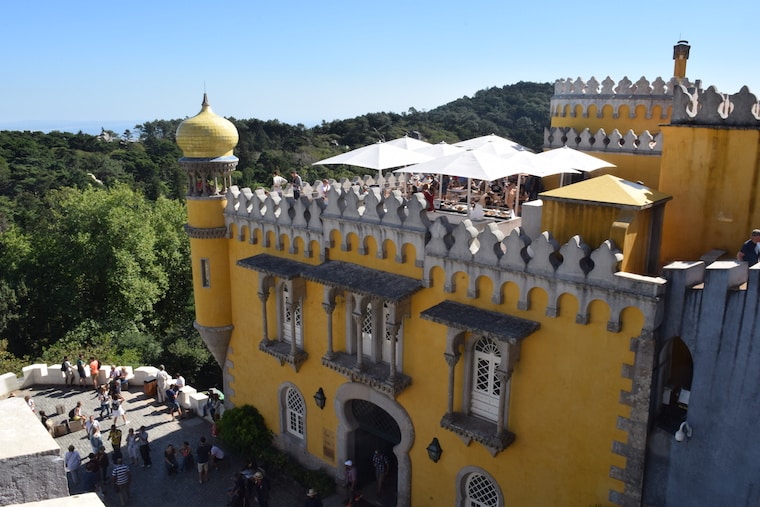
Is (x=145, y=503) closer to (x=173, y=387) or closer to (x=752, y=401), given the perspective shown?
(x=173, y=387)

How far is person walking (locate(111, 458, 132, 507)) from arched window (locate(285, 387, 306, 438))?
501 centimetres

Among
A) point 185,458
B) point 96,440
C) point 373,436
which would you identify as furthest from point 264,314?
point 96,440

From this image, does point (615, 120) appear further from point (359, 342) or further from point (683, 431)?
point (683, 431)

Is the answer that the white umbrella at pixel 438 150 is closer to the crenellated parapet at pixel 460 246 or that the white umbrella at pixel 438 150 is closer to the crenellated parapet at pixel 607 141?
the crenellated parapet at pixel 607 141

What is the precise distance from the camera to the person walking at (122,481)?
18312 mm

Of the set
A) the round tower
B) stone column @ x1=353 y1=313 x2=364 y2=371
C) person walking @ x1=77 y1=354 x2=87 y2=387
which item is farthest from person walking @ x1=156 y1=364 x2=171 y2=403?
stone column @ x1=353 y1=313 x2=364 y2=371

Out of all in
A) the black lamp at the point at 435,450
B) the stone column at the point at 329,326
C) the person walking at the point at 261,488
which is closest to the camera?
the black lamp at the point at 435,450

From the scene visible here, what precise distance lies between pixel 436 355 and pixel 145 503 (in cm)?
1051

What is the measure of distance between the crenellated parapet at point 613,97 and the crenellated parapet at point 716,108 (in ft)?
32.0

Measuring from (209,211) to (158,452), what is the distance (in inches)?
337

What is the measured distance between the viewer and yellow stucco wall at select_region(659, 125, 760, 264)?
43.9 feet

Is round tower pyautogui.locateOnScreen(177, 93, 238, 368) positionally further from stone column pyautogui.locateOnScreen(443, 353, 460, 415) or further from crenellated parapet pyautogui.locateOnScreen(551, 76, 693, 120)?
crenellated parapet pyautogui.locateOnScreen(551, 76, 693, 120)

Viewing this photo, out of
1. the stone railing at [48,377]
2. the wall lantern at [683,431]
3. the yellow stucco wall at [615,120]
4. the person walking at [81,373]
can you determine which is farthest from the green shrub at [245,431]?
the yellow stucco wall at [615,120]

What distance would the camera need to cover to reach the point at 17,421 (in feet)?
15.2
